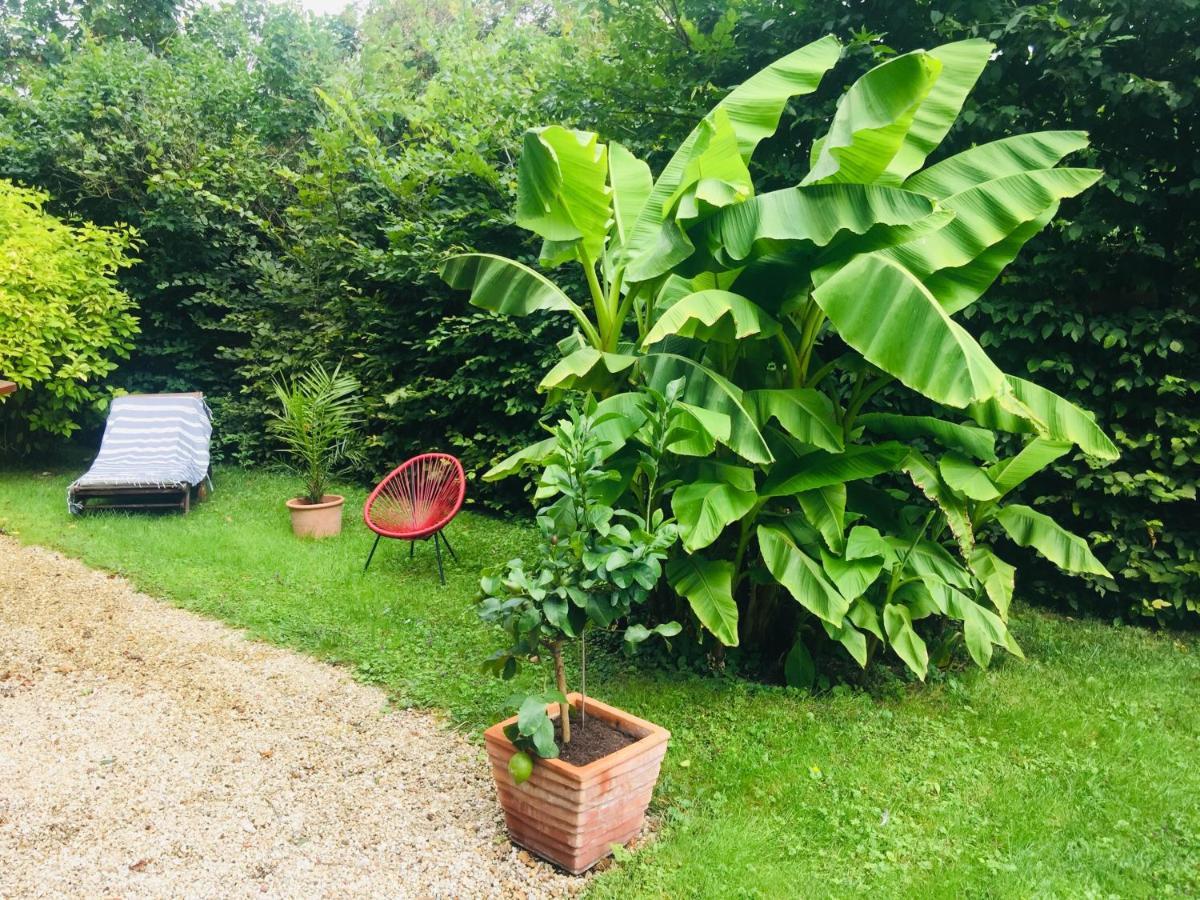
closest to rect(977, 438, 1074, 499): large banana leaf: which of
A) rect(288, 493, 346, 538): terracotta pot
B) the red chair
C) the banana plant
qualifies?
the banana plant

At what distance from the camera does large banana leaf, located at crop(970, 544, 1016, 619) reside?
3.80m

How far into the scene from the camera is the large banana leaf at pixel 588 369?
3496 millimetres

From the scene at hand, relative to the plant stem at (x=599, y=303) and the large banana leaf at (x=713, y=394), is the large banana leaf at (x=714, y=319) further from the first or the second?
the plant stem at (x=599, y=303)

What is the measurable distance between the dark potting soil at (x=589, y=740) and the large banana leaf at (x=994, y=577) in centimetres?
216

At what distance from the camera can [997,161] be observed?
11.8 ft

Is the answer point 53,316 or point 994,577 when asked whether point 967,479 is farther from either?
point 53,316

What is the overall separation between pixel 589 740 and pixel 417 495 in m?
3.77

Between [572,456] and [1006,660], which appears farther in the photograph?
[1006,660]

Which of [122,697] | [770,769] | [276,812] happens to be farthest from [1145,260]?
[122,697]

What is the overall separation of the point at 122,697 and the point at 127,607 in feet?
4.24

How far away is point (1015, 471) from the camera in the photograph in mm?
3814

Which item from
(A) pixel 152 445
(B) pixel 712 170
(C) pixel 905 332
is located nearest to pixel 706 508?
(C) pixel 905 332

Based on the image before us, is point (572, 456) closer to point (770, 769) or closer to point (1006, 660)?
point (770, 769)

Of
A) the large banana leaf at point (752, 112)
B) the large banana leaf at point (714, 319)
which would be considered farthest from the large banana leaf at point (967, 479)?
the large banana leaf at point (752, 112)
